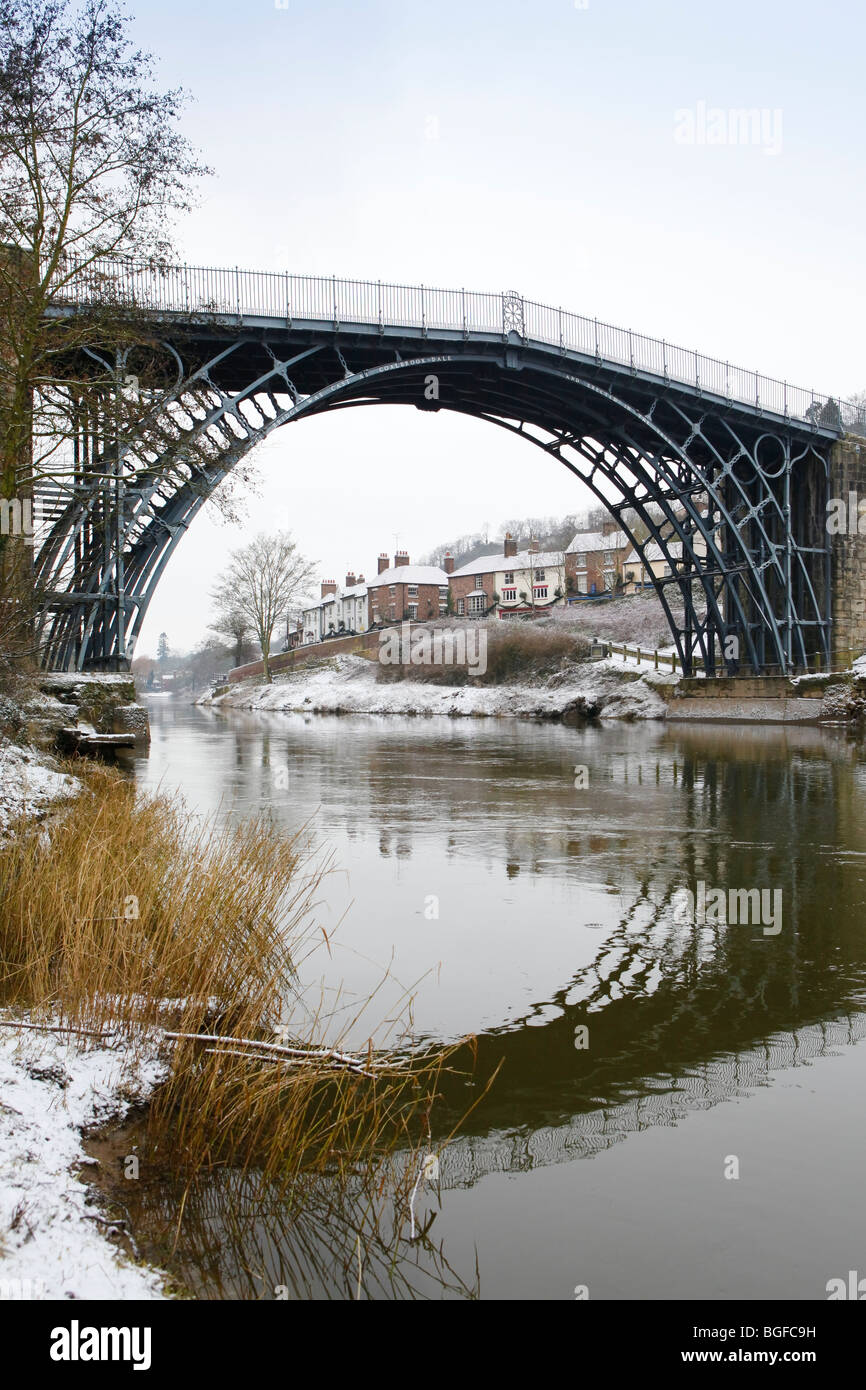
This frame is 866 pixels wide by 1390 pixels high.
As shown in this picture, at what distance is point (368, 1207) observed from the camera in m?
4.06

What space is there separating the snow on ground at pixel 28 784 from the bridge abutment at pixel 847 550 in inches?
1328

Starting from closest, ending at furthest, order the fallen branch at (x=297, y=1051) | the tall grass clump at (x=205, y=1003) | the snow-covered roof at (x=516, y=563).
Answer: the tall grass clump at (x=205, y=1003)
the fallen branch at (x=297, y=1051)
the snow-covered roof at (x=516, y=563)

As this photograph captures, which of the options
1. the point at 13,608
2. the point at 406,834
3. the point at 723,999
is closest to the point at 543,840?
the point at 406,834

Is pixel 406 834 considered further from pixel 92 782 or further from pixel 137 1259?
pixel 137 1259

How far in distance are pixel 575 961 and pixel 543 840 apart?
5.20 meters

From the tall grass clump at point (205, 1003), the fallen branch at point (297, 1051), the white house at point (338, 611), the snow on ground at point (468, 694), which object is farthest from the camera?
the white house at point (338, 611)

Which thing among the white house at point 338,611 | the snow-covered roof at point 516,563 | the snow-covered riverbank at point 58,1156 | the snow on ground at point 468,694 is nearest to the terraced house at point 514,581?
the snow-covered roof at point 516,563

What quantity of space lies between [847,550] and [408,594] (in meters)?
58.3

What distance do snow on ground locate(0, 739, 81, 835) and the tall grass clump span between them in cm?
178

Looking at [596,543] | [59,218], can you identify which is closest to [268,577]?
[596,543]

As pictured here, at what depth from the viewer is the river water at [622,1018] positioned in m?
3.83

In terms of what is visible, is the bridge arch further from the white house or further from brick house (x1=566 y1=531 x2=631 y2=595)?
the white house

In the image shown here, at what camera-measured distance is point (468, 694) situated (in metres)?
53.5

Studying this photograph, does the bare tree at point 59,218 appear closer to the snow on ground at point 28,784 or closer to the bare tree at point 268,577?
the snow on ground at point 28,784
